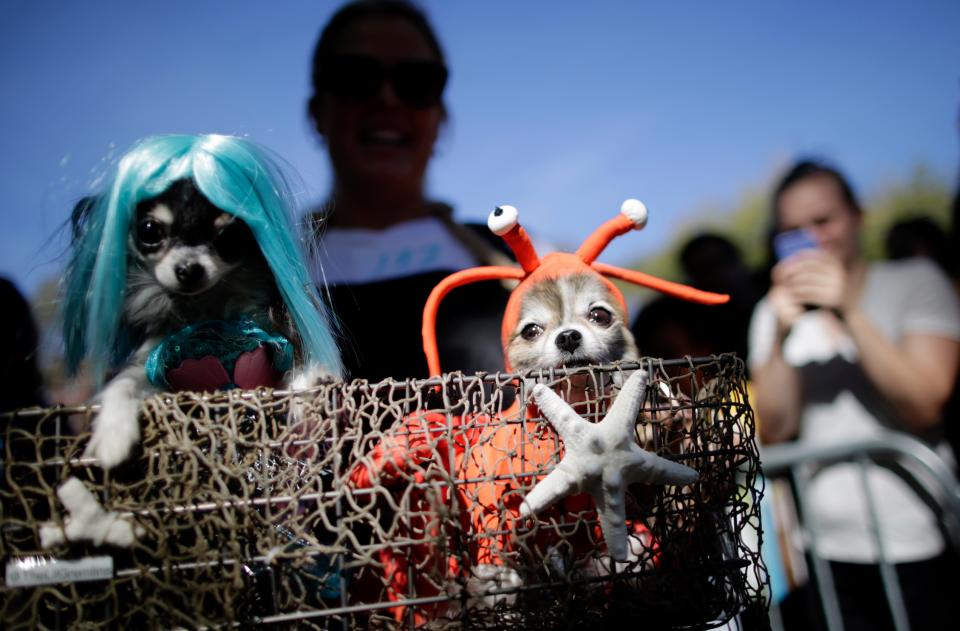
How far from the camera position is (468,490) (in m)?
0.83

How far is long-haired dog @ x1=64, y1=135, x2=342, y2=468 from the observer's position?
1.01 meters

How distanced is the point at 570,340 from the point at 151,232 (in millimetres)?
682

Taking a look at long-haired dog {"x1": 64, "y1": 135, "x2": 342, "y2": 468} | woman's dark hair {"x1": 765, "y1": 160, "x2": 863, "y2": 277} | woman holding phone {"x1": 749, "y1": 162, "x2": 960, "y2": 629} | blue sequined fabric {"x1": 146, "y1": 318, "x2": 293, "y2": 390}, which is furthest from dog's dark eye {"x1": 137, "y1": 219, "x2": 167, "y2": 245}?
woman's dark hair {"x1": 765, "y1": 160, "x2": 863, "y2": 277}

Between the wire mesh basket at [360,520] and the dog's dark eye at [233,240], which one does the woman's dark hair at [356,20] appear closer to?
the dog's dark eye at [233,240]

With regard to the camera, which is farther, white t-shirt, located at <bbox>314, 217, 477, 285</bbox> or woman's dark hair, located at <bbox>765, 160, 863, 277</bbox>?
woman's dark hair, located at <bbox>765, 160, 863, 277</bbox>

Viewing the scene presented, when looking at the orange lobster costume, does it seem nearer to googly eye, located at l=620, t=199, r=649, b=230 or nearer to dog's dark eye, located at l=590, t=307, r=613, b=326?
dog's dark eye, located at l=590, t=307, r=613, b=326

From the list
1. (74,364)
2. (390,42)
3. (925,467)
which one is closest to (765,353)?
(925,467)

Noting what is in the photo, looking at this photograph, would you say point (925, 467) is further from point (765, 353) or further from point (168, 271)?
point (168, 271)

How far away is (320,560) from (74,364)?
0.53m

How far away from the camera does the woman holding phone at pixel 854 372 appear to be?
156 cm

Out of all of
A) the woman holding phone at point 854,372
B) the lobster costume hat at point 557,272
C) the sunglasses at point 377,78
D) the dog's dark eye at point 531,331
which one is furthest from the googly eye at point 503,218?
the woman holding phone at point 854,372

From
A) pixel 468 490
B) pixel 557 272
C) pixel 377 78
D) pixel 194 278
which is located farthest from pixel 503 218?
pixel 377 78

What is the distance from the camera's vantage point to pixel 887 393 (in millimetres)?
1629

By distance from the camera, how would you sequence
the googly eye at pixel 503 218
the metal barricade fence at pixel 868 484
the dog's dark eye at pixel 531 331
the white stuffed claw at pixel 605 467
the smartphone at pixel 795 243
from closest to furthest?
the white stuffed claw at pixel 605 467 < the googly eye at pixel 503 218 < the dog's dark eye at pixel 531 331 < the metal barricade fence at pixel 868 484 < the smartphone at pixel 795 243
